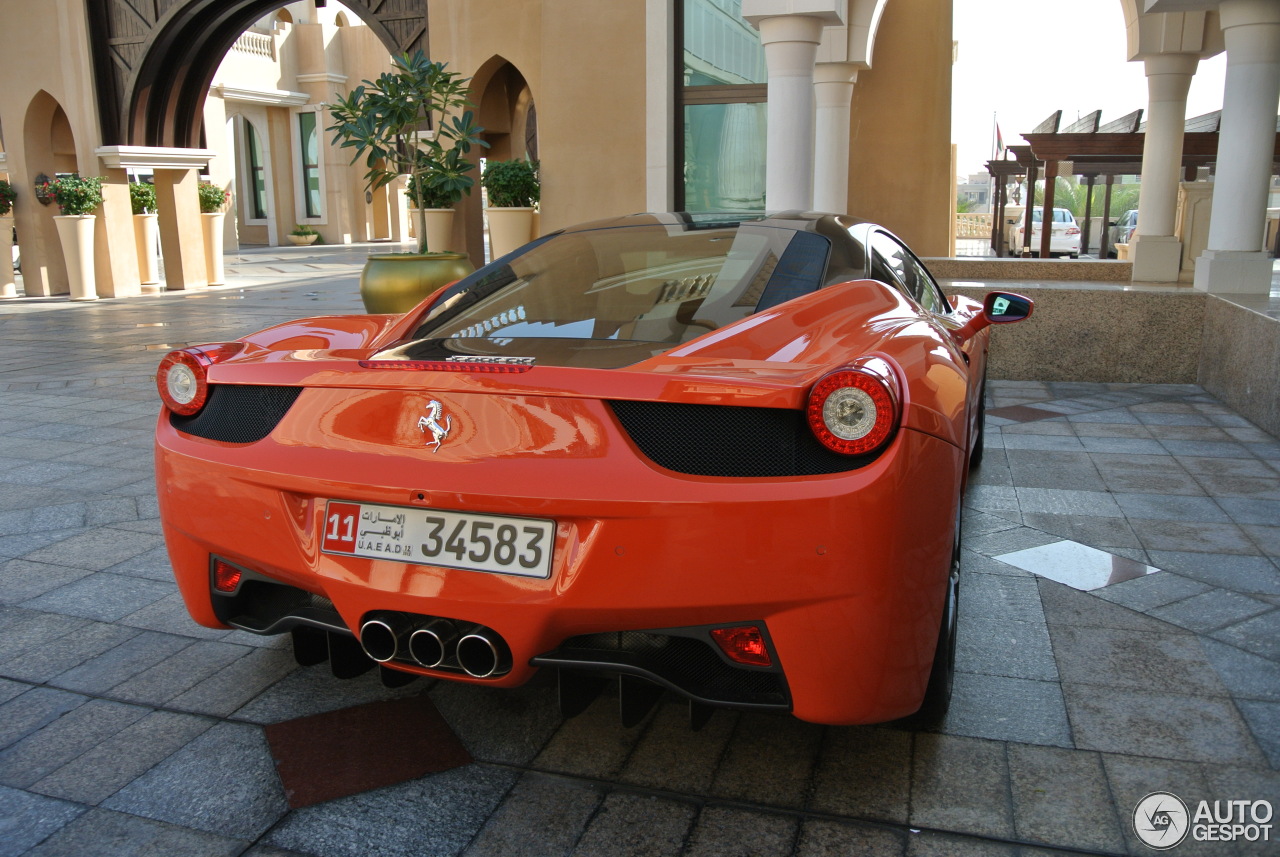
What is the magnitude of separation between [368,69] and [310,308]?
25157mm

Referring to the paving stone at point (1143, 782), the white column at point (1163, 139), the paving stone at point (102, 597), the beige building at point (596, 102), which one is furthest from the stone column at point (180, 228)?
the paving stone at point (1143, 782)

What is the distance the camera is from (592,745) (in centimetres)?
236

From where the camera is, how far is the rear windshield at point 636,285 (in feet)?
7.91

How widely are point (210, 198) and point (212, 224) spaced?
0.52 metres

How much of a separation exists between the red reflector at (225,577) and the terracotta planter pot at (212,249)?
57.3 feet

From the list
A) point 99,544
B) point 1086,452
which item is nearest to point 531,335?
point 99,544

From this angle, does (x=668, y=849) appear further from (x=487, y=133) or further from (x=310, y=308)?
(x=487, y=133)

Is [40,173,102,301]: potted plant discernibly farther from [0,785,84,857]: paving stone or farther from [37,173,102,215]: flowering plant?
[0,785,84,857]: paving stone

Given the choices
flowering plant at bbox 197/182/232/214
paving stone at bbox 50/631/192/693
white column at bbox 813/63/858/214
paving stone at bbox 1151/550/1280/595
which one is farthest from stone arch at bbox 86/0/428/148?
paving stone at bbox 1151/550/1280/595

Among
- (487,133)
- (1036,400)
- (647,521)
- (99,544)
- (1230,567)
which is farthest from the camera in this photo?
(487,133)

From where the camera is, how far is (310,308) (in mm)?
13602

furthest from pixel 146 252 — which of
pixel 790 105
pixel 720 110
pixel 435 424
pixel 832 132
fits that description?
pixel 435 424

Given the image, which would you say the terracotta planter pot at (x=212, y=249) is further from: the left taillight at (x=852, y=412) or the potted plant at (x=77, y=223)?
the left taillight at (x=852, y=412)

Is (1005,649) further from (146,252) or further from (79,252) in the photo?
(146,252)
